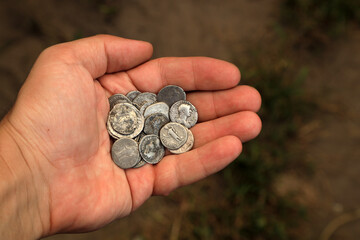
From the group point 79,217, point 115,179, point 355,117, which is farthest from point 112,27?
point 355,117

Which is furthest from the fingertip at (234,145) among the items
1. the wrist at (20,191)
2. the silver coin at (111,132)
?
the wrist at (20,191)

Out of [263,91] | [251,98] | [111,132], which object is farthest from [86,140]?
[263,91]

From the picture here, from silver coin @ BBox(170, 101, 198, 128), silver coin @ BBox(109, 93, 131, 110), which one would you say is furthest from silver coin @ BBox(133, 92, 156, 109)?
silver coin @ BBox(170, 101, 198, 128)

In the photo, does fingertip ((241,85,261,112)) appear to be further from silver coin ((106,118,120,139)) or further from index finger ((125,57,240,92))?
silver coin ((106,118,120,139))

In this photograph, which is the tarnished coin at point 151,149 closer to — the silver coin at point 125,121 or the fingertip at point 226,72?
the silver coin at point 125,121

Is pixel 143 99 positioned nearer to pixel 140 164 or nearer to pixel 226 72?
pixel 140 164

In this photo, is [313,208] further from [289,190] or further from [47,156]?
[47,156]
